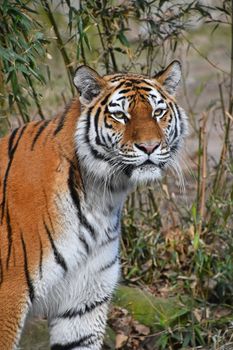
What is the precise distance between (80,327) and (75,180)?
2.39 feet

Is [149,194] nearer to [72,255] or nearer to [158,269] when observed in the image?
[158,269]

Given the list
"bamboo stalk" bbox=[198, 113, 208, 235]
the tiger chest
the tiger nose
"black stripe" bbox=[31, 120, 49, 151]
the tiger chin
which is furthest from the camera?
"bamboo stalk" bbox=[198, 113, 208, 235]

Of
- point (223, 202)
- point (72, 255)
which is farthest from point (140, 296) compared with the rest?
point (72, 255)

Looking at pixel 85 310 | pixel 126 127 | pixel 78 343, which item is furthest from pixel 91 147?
pixel 78 343

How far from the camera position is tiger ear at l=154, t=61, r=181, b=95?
4.46m

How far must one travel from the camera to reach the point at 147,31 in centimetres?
577

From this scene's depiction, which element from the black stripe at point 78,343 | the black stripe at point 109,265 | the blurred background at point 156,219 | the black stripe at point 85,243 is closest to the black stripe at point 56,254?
the black stripe at point 85,243

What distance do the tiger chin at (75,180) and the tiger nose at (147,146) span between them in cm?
2

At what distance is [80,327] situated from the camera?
4660 millimetres

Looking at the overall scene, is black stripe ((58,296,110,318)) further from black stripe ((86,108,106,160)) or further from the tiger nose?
the tiger nose

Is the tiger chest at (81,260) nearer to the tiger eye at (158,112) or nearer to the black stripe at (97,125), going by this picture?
the black stripe at (97,125)

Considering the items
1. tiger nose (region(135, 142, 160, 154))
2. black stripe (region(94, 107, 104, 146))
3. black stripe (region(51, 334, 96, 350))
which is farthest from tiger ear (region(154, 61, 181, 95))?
black stripe (region(51, 334, 96, 350))

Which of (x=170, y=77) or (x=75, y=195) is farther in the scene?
(x=170, y=77)

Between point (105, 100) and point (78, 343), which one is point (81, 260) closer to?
point (78, 343)
